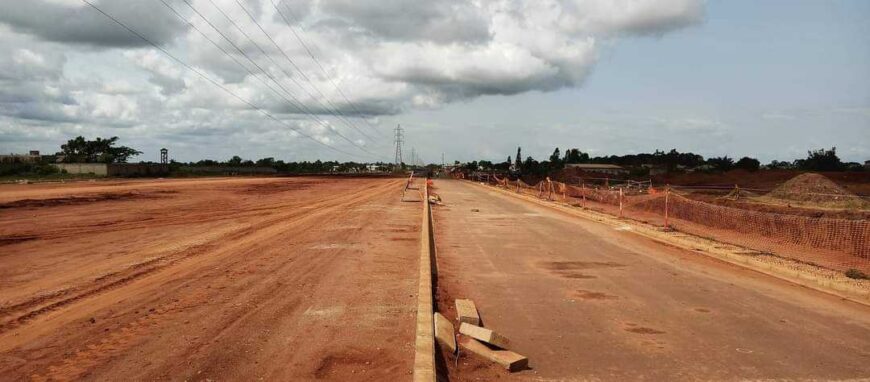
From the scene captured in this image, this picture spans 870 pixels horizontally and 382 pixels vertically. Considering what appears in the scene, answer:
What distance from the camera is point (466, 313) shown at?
263 inches

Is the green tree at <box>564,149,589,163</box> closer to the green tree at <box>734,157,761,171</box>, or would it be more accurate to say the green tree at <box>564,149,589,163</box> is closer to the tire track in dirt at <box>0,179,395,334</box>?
the green tree at <box>734,157,761,171</box>

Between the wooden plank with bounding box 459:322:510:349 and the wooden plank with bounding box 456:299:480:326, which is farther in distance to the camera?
the wooden plank with bounding box 456:299:480:326

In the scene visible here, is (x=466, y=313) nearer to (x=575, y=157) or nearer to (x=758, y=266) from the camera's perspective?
(x=758, y=266)

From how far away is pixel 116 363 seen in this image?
524cm

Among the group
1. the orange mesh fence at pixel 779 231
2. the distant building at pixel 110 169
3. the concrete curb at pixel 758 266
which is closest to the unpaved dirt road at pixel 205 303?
the concrete curb at pixel 758 266

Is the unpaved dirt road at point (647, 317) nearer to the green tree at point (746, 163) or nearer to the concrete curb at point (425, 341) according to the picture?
the concrete curb at point (425, 341)

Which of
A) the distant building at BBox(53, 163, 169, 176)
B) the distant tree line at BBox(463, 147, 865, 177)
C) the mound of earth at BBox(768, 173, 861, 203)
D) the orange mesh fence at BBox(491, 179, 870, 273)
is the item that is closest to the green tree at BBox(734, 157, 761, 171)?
the distant tree line at BBox(463, 147, 865, 177)

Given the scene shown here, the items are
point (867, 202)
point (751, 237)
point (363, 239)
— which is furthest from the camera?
point (867, 202)

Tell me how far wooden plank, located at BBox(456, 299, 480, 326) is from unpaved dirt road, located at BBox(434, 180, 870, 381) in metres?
0.22

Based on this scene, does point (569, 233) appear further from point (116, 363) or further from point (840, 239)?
point (116, 363)

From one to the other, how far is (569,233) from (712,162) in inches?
3370

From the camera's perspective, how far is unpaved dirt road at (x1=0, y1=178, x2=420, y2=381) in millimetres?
5246

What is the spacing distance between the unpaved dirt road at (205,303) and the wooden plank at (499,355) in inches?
24.3

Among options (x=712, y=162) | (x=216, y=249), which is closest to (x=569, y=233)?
(x=216, y=249)
